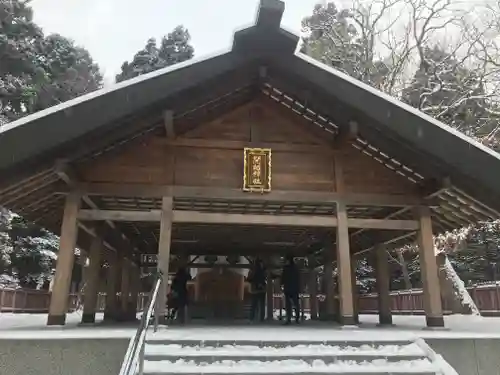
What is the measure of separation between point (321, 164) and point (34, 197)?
18.7 ft

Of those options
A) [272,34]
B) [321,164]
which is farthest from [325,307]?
[272,34]

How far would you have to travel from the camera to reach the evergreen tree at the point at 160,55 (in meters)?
34.8

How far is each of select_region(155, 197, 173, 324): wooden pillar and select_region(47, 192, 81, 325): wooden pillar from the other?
154 cm

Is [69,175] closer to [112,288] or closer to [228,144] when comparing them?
[228,144]

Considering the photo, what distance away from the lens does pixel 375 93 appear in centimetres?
690

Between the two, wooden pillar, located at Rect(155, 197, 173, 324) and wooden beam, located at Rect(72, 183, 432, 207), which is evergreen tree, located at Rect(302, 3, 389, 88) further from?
wooden pillar, located at Rect(155, 197, 173, 324)

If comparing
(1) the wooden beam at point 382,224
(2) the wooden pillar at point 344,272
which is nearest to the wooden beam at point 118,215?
(2) the wooden pillar at point 344,272

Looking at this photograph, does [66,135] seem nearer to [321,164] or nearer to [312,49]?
[321,164]

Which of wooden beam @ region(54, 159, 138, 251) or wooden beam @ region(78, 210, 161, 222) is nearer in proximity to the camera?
wooden beam @ region(54, 159, 138, 251)

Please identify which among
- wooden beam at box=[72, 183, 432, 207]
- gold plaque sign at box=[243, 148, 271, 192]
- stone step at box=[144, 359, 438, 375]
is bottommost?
stone step at box=[144, 359, 438, 375]

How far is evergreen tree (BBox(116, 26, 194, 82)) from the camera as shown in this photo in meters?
34.8

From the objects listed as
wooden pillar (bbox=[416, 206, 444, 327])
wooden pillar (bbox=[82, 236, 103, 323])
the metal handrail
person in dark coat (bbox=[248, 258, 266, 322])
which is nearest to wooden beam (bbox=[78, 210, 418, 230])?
wooden pillar (bbox=[416, 206, 444, 327])

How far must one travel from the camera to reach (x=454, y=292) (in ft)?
50.9

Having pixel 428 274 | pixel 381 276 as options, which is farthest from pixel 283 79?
pixel 381 276
